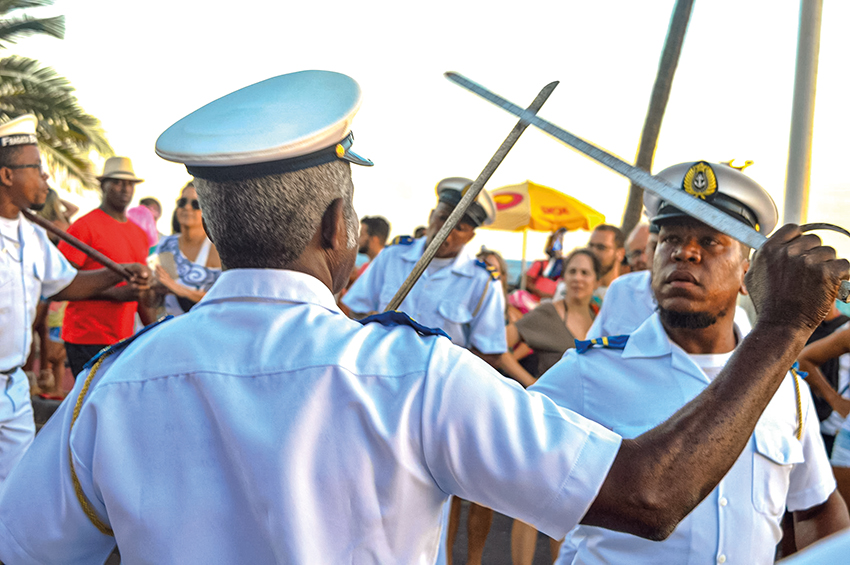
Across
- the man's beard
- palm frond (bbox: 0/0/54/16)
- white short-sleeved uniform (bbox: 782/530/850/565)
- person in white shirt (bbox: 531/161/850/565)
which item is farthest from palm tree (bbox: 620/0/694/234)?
white short-sleeved uniform (bbox: 782/530/850/565)

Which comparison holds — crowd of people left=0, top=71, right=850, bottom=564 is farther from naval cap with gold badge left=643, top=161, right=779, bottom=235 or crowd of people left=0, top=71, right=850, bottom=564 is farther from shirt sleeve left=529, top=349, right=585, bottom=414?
naval cap with gold badge left=643, top=161, right=779, bottom=235

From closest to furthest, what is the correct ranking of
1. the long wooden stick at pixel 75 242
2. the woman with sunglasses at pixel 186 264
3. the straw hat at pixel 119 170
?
the long wooden stick at pixel 75 242 < the woman with sunglasses at pixel 186 264 < the straw hat at pixel 119 170

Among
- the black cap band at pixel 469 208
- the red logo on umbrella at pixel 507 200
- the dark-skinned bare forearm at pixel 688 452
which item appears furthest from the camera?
the red logo on umbrella at pixel 507 200

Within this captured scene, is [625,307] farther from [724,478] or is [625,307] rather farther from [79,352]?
[79,352]

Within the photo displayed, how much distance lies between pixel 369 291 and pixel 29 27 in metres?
13.0

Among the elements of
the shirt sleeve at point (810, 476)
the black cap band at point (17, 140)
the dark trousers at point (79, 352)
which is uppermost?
the shirt sleeve at point (810, 476)

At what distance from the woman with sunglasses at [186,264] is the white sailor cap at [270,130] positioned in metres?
4.09

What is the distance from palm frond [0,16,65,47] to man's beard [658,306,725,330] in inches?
628

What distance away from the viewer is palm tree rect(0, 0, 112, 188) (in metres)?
15.5

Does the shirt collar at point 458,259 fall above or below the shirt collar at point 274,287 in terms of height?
below

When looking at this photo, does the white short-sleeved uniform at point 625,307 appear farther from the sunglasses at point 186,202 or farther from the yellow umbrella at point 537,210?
the yellow umbrella at point 537,210

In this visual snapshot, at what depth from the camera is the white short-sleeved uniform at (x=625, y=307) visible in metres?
4.69

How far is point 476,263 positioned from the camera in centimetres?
598


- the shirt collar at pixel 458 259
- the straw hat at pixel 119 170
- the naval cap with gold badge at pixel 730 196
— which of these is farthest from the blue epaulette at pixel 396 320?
the straw hat at pixel 119 170
